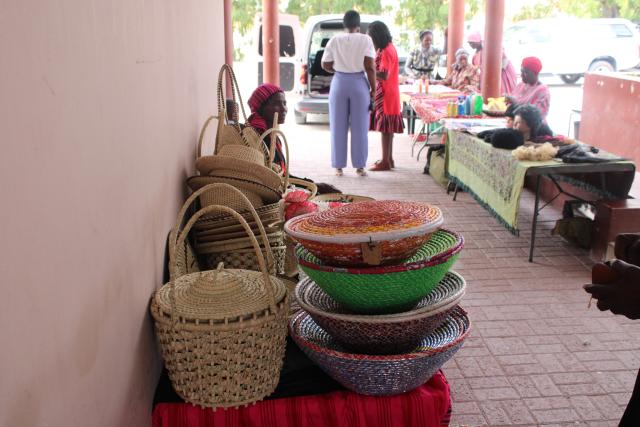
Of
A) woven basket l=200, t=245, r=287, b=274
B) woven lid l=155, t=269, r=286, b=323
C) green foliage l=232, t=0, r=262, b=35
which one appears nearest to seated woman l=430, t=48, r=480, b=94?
woven basket l=200, t=245, r=287, b=274

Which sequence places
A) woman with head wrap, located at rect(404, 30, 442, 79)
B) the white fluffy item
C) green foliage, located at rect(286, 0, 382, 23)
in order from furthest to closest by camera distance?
green foliage, located at rect(286, 0, 382, 23) → woman with head wrap, located at rect(404, 30, 442, 79) → the white fluffy item

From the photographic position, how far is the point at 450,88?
966 cm

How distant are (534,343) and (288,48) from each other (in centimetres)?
1114

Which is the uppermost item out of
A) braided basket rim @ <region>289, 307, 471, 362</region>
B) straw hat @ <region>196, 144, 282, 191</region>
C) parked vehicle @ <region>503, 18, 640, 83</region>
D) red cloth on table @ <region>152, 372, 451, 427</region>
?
parked vehicle @ <region>503, 18, 640, 83</region>

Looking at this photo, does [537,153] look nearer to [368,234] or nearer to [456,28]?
[368,234]

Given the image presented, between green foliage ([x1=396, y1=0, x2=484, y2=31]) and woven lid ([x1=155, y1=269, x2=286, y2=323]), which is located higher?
green foliage ([x1=396, y1=0, x2=484, y2=31])

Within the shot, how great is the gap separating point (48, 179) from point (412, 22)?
19708mm

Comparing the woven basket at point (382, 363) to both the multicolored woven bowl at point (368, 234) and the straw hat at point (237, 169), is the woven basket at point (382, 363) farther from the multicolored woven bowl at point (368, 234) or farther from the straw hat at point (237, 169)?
the straw hat at point (237, 169)

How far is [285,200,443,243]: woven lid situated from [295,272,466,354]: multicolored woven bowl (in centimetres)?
22

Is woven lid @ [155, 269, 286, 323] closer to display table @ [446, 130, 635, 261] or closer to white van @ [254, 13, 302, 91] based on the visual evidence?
display table @ [446, 130, 635, 261]

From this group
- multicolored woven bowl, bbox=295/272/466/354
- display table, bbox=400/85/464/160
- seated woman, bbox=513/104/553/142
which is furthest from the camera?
display table, bbox=400/85/464/160

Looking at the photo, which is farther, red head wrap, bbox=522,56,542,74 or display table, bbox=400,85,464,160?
display table, bbox=400,85,464,160

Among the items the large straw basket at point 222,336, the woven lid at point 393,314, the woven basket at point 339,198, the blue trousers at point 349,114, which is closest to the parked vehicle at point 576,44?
the blue trousers at point 349,114

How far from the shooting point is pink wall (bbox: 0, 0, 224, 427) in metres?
1.03
